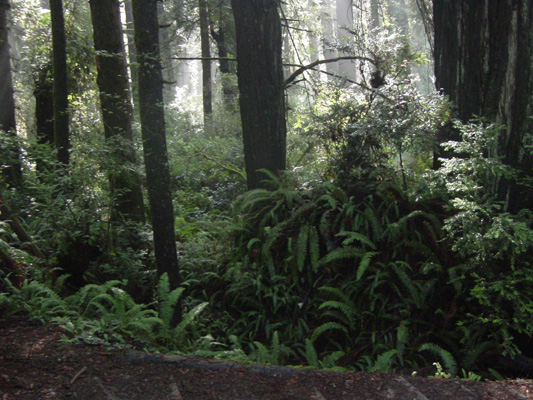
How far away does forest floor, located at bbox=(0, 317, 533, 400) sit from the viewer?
3.44 metres

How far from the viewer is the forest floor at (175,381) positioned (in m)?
3.44

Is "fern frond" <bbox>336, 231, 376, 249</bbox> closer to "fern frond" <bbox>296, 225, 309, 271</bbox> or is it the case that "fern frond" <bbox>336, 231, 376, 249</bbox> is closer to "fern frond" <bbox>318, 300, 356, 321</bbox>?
"fern frond" <bbox>296, 225, 309, 271</bbox>

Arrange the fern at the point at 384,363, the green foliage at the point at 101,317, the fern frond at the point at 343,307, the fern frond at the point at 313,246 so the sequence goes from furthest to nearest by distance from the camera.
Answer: the fern frond at the point at 313,246 → the fern frond at the point at 343,307 → the fern at the point at 384,363 → the green foliage at the point at 101,317

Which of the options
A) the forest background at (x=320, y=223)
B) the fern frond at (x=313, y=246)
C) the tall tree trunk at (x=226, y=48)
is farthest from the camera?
the tall tree trunk at (x=226, y=48)

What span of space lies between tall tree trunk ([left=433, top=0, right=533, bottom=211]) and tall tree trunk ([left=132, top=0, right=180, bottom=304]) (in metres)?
4.41

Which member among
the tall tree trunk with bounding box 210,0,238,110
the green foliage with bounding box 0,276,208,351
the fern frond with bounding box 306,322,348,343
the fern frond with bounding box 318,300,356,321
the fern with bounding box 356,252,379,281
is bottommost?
the fern frond with bounding box 306,322,348,343

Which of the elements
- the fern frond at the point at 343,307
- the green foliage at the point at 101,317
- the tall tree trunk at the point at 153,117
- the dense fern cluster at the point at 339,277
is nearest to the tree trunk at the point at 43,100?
the tall tree trunk at the point at 153,117

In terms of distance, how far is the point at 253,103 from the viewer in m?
8.00

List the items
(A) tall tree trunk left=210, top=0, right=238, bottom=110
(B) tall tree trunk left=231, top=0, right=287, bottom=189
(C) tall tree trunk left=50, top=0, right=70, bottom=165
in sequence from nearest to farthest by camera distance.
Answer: (B) tall tree trunk left=231, top=0, right=287, bottom=189 → (C) tall tree trunk left=50, top=0, right=70, bottom=165 → (A) tall tree trunk left=210, top=0, right=238, bottom=110

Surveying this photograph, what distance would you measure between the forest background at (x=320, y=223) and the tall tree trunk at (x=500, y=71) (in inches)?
0.9

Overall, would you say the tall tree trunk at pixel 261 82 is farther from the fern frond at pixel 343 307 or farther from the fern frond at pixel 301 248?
the fern frond at pixel 343 307

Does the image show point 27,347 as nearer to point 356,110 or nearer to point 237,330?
point 237,330

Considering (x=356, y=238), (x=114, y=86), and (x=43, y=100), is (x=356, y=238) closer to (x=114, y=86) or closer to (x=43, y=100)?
(x=114, y=86)

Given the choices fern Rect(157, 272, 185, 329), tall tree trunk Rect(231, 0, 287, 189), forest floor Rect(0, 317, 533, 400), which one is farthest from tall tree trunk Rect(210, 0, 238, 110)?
forest floor Rect(0, 317, 533, 400)
